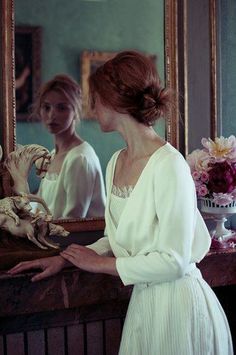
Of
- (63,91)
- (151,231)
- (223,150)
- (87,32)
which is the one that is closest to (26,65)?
(63,91)

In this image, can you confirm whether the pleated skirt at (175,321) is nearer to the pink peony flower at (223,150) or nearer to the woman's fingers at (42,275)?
the woman's fingers at (42,275)

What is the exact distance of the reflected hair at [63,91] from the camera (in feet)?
7.07

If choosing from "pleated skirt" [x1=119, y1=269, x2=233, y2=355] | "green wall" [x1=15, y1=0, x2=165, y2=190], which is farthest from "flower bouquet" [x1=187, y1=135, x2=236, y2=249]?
"pleated skirt" [x1=119, y1=269, x2=233, y2=355]

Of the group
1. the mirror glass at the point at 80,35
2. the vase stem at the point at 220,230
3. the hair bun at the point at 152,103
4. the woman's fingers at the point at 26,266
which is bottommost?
the woman's fingers at the point at 26,266

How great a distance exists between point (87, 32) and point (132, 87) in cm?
83

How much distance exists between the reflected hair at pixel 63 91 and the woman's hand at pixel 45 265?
0.67 meters

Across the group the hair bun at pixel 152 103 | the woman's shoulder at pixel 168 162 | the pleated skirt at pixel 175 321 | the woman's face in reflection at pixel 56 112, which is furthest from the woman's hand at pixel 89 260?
the woman's face in reflection at pixel 56 112

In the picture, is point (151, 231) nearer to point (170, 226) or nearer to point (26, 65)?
point (170, 226)

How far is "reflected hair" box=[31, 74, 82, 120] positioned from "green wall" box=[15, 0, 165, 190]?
0.03 m

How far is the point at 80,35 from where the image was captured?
86.7 inches

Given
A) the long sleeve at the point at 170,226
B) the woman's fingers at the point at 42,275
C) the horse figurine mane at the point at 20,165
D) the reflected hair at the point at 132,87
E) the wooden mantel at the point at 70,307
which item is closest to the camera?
the long sleeve at the point at 170,226

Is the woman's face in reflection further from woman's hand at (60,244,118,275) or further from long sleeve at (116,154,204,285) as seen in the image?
long sleeve at (116,154,204,285)

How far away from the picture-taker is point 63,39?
2.17 meters

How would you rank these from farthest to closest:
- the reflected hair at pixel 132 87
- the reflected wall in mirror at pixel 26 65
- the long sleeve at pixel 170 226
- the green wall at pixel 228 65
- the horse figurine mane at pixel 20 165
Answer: the green wall at pixel 228 65 < the reflected wall in mirror at pixel 26 65 < the horse figurine mane at pixel 20 165 < the reflected hair at pixel 132 87 < the long sleeve at pixel 170 226
